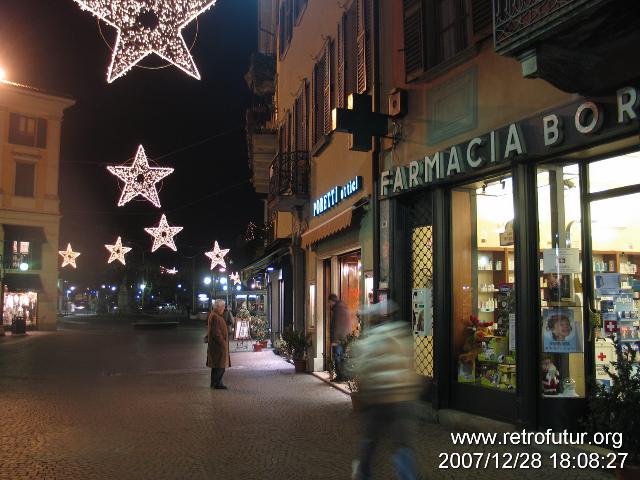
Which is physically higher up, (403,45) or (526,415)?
(403,45)

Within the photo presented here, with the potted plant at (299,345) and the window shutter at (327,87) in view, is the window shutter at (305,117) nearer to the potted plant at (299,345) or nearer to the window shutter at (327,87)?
the window shutter at (327,87)

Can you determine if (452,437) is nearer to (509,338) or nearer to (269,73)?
(509,338)

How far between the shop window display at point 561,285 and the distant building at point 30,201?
3769 cm

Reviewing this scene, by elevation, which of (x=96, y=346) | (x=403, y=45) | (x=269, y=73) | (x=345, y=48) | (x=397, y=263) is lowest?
(x=96, y=346)

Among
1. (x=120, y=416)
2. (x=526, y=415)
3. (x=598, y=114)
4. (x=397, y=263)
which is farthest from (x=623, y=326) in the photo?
(x=120, y=416)

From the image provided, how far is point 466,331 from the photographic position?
9.13 meters

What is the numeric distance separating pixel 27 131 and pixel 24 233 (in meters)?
6.68

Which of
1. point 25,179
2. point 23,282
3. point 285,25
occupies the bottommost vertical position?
point 23,282

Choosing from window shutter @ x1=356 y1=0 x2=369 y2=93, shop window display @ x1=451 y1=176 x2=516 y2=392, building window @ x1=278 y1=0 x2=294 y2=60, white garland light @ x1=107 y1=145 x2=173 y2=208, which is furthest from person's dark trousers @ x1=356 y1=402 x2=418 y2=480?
building window @ x1=278 y1=0 x2=294 y2=60

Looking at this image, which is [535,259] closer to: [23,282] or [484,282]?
[484,282]

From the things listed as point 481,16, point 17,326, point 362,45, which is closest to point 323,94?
point 362,45

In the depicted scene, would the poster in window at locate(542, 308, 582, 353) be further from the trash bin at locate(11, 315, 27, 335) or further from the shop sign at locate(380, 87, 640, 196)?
the trash bin at locate(11, 315, 27, 335)

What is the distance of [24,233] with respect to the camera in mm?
40031

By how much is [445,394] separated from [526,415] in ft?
5.83
